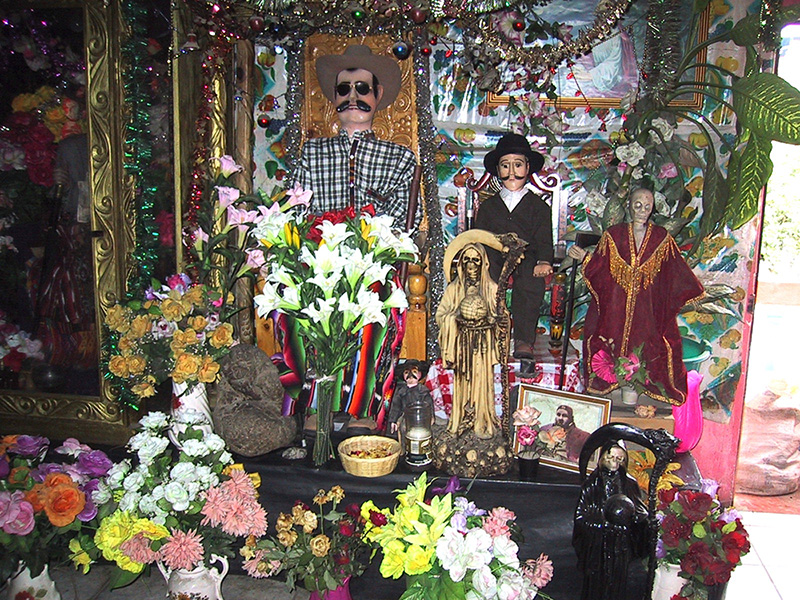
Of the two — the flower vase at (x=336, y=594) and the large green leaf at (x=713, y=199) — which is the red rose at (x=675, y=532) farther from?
the large green leaf at (x=713, y=199)

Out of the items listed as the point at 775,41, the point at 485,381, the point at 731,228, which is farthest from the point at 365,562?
the point at 775,41

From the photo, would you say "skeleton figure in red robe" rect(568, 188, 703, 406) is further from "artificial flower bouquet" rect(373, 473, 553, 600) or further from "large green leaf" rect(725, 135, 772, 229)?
"artificial flower bouquet" rect(373, 473, 553, 600)

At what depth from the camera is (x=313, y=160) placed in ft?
13.6

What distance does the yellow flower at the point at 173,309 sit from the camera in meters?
2.80

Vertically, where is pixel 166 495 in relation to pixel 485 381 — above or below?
below

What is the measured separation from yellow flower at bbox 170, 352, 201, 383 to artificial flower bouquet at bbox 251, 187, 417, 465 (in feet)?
1.61

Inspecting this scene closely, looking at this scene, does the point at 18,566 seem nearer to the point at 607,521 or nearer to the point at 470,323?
the point at 470,323

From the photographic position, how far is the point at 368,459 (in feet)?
8.77

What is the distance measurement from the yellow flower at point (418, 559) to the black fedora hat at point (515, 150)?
2.68 metres

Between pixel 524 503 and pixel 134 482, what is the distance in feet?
5.12

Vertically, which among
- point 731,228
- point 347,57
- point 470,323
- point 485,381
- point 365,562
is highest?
point 347,57

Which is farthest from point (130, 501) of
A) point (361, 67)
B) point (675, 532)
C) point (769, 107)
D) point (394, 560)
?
point (769, 107)

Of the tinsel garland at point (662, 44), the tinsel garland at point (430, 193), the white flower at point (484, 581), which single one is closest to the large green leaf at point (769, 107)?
the tinsel garland at point (662, 44)

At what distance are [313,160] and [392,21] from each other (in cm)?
105
